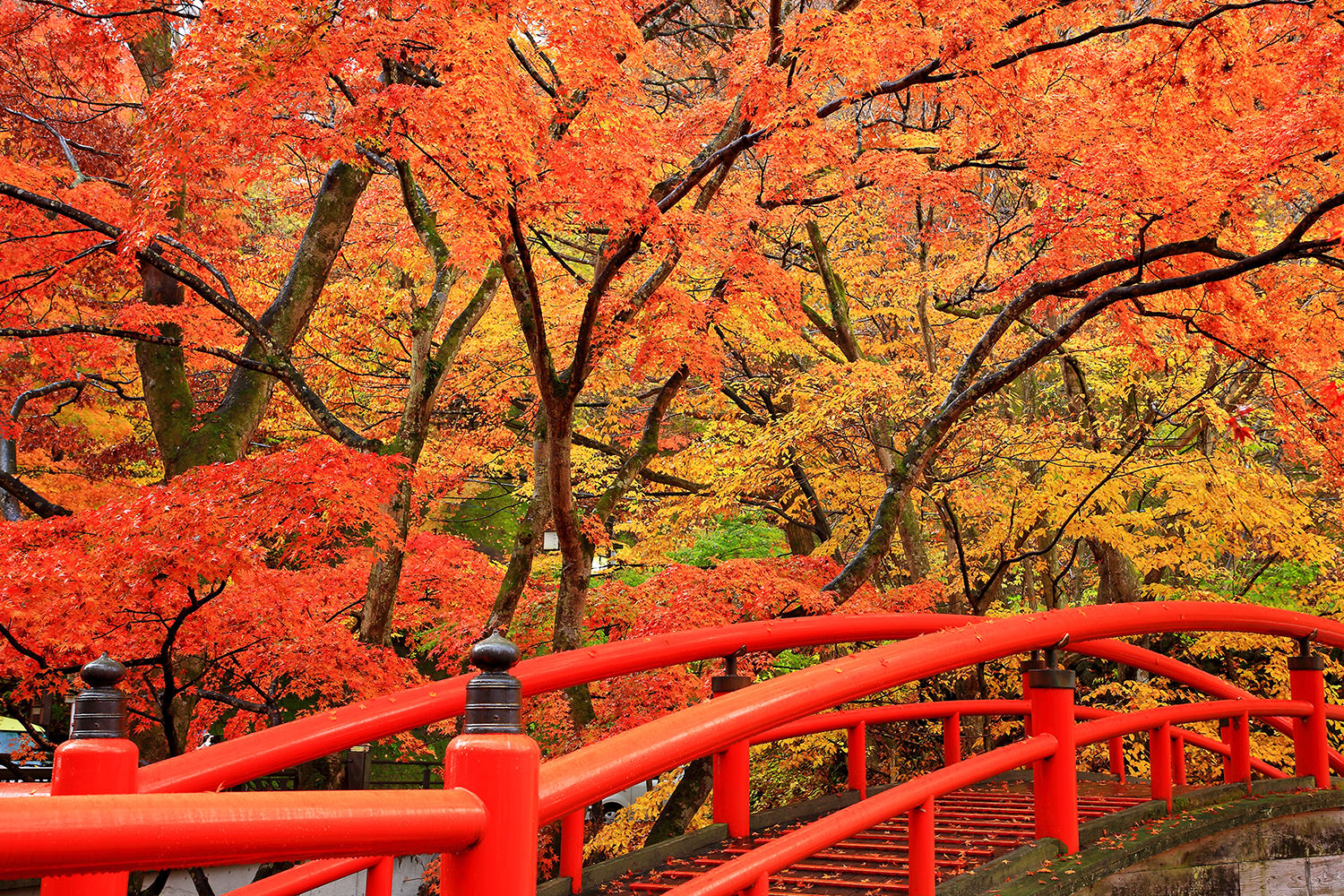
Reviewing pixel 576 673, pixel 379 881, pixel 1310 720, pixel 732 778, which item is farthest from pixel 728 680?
pixel 1310 720

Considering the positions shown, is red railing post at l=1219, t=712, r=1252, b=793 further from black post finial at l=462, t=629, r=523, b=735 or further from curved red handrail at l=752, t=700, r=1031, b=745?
black post finial at l=462, t=629, r=523, b=735

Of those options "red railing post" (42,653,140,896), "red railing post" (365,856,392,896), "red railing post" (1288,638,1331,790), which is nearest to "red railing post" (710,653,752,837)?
"red railing post" (365,856,392,896)

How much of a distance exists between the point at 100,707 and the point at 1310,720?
18.3 feet

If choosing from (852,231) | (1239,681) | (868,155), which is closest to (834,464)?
(852,231)

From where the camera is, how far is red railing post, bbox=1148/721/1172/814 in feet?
13.7

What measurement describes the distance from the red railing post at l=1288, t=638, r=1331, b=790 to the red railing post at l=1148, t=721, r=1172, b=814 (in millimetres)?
1270

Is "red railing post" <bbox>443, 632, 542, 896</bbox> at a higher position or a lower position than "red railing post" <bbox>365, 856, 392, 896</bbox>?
higher

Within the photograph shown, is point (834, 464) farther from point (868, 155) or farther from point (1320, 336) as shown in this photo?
point (1320, 336)

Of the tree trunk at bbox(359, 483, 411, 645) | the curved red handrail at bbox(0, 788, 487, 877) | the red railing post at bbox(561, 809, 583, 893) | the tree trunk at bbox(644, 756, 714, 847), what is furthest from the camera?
the tree trunk at bbox(359, 483, 411, 645)

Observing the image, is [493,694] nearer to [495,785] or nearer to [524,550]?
[495,785]

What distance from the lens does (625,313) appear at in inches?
337

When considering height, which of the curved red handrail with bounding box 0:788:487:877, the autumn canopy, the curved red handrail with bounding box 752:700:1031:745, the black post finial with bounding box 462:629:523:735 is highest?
the autumn canopy

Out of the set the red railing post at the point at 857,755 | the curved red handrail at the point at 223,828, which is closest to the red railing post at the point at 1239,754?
the red railing post at the point at 857,755

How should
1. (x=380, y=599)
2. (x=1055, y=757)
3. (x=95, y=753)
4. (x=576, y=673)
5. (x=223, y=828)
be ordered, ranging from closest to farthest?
(x=223, y=828) → (x=95, y=753) → (x=1055, y=757) → (x=576, y=673) → (x=380, y=599)
